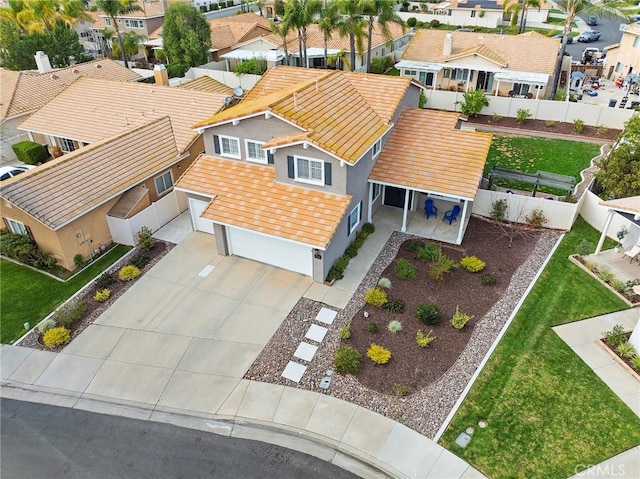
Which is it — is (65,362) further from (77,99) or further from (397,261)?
(77,99)

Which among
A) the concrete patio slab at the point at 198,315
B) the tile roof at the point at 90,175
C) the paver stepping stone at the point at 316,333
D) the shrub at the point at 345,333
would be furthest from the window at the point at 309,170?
the tile roof at the point at 90,175

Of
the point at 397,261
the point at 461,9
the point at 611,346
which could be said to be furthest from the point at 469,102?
the point at 461,9

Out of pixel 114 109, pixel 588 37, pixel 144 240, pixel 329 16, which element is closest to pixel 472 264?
pixel 144 240

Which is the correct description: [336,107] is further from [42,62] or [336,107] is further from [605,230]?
[42,62]

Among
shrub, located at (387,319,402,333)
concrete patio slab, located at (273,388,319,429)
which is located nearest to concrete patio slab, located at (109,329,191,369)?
concrete patio slab, located at (273,388,319,429)

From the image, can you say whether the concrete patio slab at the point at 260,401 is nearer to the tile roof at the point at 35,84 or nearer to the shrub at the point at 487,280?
the shrub at the point at 487,280
